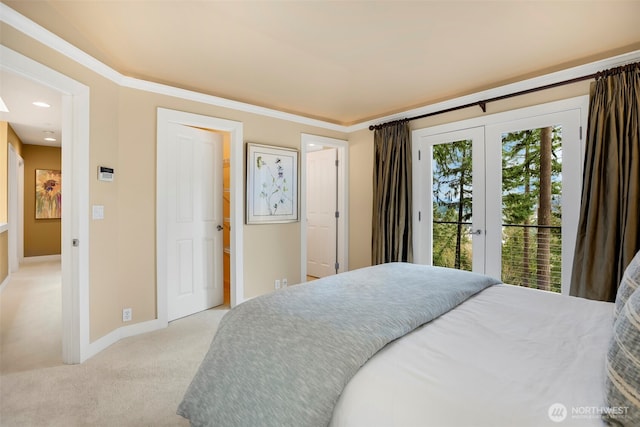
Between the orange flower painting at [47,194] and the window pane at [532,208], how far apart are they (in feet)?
26.6

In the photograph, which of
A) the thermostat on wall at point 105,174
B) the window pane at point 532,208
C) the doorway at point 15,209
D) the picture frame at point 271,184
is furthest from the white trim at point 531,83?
the doorway at point 15,209

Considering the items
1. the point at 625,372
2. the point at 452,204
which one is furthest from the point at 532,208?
the point at 625,372

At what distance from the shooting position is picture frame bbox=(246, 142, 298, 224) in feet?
12.2

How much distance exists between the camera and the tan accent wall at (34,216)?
6371 millimetres

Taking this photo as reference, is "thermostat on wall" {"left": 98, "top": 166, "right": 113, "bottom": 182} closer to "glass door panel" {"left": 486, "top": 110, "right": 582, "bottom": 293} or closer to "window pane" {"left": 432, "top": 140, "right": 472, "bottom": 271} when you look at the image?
"window pane" {"left": 432, "top": 140, "right": 472, "bottom": 271}

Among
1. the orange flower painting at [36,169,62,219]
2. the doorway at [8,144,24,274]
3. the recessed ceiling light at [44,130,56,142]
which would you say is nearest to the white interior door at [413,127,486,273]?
the recessed ceiling light at [44,130,56,142]

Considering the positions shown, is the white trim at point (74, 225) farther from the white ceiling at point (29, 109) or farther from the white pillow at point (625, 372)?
the white pillow at point (625, 372)

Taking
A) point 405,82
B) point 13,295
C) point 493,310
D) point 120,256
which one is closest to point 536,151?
point 405,82

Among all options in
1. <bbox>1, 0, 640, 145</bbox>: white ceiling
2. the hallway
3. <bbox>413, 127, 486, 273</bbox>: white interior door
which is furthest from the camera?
<bbox>413, 127, 486, 273</bbox>: white interior door

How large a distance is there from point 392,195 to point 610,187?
199 cm

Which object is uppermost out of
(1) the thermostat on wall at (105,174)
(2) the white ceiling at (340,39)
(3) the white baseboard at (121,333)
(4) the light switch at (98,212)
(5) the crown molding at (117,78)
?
(2) the white ceiling at (340,39)

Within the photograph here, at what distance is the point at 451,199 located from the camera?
3.55 m

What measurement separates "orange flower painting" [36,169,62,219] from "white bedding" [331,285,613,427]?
26.2 feet

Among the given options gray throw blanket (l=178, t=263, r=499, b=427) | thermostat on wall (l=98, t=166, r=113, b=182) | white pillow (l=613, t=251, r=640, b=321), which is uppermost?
thermostat on wall (l=98, t=166, r=113, b=182)
